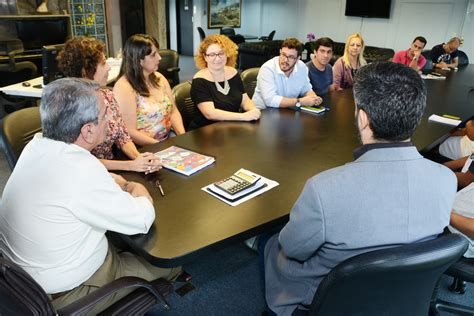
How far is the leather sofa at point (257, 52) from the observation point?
310 inches

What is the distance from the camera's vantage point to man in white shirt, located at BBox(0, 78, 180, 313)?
1.20 meters

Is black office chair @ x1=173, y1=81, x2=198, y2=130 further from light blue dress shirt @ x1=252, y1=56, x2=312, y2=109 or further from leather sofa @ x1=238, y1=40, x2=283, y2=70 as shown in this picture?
leather sofa @ x1=238, y1=40, x2=283, y2=70

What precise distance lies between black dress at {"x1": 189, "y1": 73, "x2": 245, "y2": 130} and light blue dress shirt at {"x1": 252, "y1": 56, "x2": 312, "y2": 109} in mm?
220

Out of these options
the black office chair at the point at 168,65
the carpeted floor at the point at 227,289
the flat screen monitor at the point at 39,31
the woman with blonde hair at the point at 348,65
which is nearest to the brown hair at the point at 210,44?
the carpeted floor at the point at 227,289

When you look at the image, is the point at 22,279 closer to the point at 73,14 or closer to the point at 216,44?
the point at 216,44

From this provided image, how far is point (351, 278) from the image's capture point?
93 centimetres

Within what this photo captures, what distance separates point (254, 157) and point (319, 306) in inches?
37.5

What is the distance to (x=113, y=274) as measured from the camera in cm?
141

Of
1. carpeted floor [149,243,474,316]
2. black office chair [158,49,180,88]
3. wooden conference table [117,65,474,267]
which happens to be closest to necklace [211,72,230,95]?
wooden conference table [117,65,474,267]

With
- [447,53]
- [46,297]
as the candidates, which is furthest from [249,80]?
[447,53]

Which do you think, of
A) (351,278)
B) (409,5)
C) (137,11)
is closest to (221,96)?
(351,278)

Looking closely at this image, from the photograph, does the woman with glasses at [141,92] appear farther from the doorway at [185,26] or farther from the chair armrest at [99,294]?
the doorway at [185,26]

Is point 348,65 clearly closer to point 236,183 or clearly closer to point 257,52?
point 236,183

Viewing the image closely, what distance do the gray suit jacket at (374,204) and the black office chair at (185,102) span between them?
1.88 meters
